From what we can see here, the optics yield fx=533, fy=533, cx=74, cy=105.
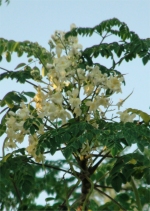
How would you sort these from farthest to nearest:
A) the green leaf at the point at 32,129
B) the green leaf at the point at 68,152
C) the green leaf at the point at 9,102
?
the green leaf at the point at 9,102, the green leaf at the point at 32,129, the green leaf at the point at 68,152

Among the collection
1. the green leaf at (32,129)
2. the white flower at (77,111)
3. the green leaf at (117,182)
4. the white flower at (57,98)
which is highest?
the white flower at (57,98)

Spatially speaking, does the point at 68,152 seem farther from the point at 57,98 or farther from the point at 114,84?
the point at 114,84

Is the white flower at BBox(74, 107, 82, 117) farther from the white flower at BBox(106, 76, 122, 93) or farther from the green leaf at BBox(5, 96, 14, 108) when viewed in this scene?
the green leaf at BBox(5, 96, 14, 108)

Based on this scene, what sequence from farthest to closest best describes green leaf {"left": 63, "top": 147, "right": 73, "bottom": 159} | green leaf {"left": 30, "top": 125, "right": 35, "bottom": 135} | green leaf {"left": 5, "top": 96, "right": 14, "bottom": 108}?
green leaf {"left": 5, "top": 96, "right": 14, "bottom": 108} < green leaf {"left": 30, "top": 125, "right": 35, "bottom": 135} < green leaf {"left": 63, "top": 147, "right": 73, "bottom": 159}

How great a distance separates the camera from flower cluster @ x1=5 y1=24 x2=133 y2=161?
2090 millimetres

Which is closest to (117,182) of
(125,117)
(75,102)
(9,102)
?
(125,117)

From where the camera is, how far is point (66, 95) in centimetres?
216

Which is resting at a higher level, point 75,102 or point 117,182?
point 75,102

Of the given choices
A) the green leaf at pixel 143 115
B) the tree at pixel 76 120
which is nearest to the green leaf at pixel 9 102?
the tree at pixel 76 120

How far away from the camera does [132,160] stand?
6.98 ft

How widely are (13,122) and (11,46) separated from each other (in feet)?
1.81

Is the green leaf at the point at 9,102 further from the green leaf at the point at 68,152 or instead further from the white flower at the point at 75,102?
the green leaf at the point at 68,152

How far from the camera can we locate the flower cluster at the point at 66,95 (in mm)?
2090

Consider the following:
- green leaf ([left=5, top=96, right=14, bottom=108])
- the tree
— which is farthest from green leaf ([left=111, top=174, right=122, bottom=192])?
green leaf ([left=5, top=96, right=14, bottom=108])
